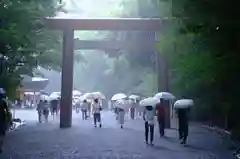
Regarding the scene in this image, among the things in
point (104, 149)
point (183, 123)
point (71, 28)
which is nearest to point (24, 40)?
point (104, 149)

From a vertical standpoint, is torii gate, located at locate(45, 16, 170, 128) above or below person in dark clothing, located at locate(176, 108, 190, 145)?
above

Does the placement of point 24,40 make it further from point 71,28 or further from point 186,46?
point 71,28

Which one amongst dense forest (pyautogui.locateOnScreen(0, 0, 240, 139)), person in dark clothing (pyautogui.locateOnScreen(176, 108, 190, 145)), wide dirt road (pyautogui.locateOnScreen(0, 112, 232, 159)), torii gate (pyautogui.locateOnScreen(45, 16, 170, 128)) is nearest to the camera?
dense forest (pyautogui.locateOnScreen(0, 0, 240, 139))

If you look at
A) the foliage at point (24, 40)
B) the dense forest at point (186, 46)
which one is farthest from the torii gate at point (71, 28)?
the foliage at point (24, 40)

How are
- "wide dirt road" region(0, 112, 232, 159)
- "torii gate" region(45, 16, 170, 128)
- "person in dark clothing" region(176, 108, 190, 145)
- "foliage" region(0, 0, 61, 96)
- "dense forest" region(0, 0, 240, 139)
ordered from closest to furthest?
"dense forest" region(0, 0, 240, 139), "wide dirt road" region(0, 112, 232, 159), "foliage" region(0, 0, 61, 96), "person in dark clothing" region(176, 108, 190, 145), "torii gate" region(45, 16, 170, 128)

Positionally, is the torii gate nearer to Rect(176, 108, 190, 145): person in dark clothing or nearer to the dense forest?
the dense forest

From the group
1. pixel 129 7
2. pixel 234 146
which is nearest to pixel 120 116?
pixel 234 146

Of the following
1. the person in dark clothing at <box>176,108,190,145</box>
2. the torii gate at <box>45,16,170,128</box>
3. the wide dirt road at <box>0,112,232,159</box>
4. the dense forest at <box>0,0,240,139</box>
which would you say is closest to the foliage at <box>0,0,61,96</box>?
the dense forest at <box>0,0,240,139</box>

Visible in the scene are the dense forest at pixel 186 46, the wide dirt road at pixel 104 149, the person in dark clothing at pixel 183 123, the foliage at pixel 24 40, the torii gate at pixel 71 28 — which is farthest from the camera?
the torii gate at pixel 71 28

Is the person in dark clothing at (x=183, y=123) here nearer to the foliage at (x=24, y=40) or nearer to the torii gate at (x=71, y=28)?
the foliage at (x=24, y=40)

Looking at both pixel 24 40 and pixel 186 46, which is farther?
pixel 24 40

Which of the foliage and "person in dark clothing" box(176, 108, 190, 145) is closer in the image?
the foliage

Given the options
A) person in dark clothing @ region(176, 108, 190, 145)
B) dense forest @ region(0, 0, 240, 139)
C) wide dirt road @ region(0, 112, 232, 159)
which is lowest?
wide dirt road @ region(0, 112, 232, 159)

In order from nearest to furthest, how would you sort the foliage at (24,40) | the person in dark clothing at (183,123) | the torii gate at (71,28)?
the foliage at (24,40)
the person in dark clothing at (183,123)
the torii gate at (71,28)
